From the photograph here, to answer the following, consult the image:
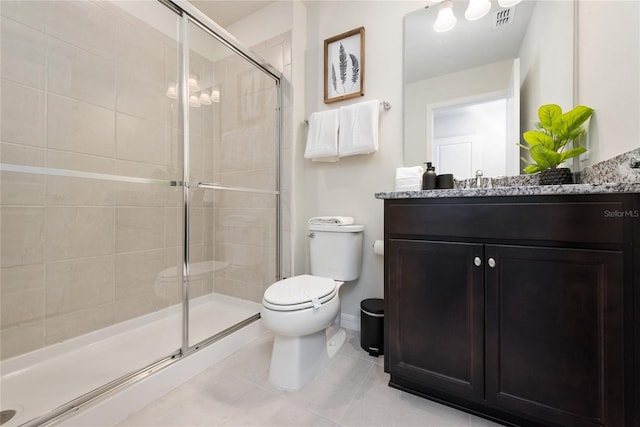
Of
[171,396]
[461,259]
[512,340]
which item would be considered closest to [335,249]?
[461,259]

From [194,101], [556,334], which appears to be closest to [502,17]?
[556,334]

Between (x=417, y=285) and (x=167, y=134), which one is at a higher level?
(x=167, y=134)

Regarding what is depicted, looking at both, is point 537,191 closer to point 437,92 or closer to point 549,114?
point 549,114

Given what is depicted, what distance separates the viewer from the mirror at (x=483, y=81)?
1280 millimetres

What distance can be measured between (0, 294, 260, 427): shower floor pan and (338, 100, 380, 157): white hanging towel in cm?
136

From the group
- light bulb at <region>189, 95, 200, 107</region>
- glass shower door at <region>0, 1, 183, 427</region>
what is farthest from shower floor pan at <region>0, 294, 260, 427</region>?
light bulb at <region>189, 95, 200, 107</region>

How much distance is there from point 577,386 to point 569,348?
118mm

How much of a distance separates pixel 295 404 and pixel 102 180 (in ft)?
5.46

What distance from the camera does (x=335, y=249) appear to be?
1.65m

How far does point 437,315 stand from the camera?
101cm

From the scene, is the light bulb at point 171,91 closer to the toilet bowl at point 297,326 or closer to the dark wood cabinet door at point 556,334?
the toilet bowl at point 297,326

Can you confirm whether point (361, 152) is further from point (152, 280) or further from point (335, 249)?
point (152, 280)

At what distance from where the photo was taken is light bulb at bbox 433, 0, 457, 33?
1.44 meters

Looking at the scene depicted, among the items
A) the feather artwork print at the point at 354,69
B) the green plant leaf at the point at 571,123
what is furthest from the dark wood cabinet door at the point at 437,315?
the feather artwork print at the point at 354,69
